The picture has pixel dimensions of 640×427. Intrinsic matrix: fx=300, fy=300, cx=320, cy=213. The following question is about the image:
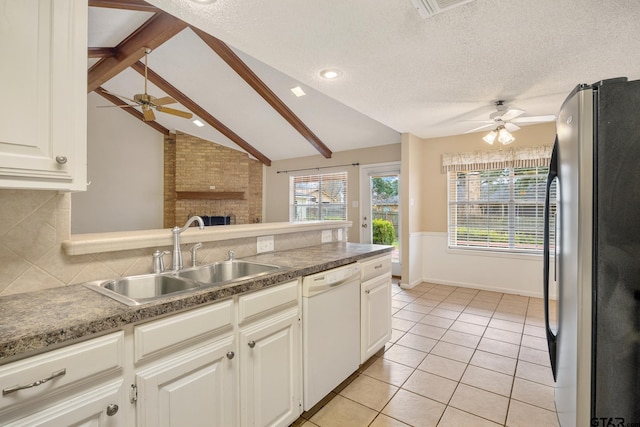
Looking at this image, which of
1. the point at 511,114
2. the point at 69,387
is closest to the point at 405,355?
the point at 69,387

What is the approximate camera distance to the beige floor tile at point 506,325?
3105 mm

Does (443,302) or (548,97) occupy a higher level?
(548,97)

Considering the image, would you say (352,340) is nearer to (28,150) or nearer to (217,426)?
(217,426)

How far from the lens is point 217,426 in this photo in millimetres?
1256

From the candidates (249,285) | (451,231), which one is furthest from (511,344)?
(249,285)

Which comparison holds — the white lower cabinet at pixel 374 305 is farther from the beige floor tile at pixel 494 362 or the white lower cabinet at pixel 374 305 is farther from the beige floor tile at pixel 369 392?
the beige floor tile at pixel 494 362

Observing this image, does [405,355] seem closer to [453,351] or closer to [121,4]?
[453,351]

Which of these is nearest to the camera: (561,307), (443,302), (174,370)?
(174,370)

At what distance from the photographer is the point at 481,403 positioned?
6.40 ft

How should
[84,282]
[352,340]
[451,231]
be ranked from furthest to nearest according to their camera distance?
[451,231] < [352,340] < [84,282]

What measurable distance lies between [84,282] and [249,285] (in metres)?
0.74

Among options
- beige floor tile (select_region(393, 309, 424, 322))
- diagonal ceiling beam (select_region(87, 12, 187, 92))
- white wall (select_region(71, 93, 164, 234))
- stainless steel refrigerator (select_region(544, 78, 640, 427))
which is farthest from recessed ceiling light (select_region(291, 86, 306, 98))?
white wall (select_region(71, 93, 164, 234))

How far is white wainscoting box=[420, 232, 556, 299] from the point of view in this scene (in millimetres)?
4199

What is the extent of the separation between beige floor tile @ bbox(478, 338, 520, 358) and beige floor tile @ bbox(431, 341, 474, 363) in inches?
6.1
